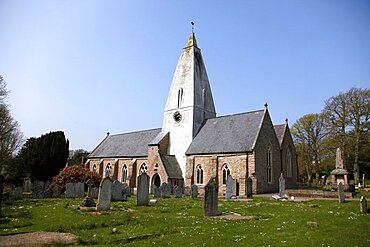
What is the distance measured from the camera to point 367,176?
44750 mm

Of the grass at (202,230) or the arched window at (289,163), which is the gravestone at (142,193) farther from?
the arched window at (289,163)

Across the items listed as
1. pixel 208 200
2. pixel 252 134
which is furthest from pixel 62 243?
pixel 252 134

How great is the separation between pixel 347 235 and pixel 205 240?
450 cm

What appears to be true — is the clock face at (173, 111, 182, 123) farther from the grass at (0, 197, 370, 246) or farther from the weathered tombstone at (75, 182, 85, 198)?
the grass at (0, 197, 370, 246)

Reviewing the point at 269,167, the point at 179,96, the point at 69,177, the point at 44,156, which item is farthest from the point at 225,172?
the point at 44,156

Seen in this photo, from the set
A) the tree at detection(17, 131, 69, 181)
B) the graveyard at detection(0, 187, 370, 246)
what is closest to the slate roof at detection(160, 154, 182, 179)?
the tree at detection(17, 131, 69, 181)

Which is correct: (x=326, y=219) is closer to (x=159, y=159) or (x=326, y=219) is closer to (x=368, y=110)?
(x=159, y=159)

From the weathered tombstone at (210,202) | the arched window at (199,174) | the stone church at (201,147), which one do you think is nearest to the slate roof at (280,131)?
the stone church at (201,147)

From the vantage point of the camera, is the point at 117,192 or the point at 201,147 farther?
the point at 201,147

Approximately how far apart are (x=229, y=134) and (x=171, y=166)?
310 inches

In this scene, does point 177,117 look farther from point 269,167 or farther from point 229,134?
point 269,167

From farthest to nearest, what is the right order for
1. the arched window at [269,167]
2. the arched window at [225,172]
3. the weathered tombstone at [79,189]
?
the arched window at [269,167] → the arched window at [225,172] → the weathered tombstone at [79,189]

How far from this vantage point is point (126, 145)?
4281 cm

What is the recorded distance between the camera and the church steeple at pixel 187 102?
34.7 metres
